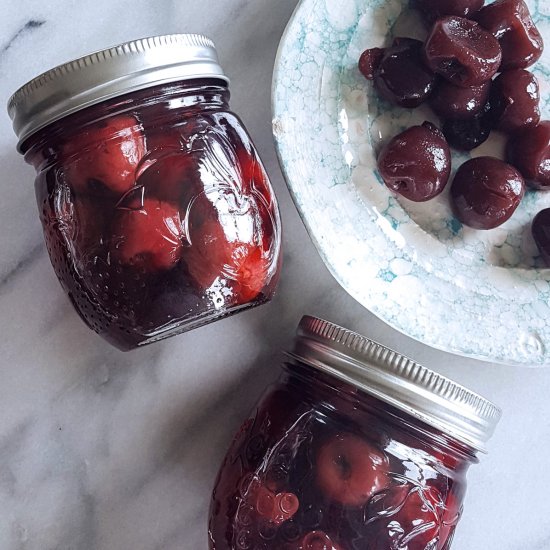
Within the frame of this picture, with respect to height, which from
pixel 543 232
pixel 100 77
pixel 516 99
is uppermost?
pixel 100 77

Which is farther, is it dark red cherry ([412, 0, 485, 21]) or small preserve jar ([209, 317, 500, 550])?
dark red cherry ([412, 0, 485, 21])

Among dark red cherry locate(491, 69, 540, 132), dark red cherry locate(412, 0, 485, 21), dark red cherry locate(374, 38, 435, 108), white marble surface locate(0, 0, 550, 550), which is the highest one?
dark red cherry locate(412, 0, 485, 21)

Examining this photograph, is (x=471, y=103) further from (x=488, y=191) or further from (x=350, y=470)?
(x=350, y=470)

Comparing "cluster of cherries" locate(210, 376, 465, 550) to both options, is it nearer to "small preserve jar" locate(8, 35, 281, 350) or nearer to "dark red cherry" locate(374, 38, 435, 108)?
"small preserve jar" locate(8, 35, 281, 350)

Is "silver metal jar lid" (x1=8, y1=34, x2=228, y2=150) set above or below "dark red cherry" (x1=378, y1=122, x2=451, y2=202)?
above

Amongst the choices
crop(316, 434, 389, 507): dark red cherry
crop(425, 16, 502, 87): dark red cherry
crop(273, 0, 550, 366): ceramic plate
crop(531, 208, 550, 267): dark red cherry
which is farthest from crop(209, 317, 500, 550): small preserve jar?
crop(425, 16, 502, 87): dark red cherry

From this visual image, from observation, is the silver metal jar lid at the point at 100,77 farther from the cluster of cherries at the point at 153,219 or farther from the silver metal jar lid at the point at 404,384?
the silver metal jar lid at the point at 404,384

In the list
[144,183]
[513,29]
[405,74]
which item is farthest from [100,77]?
[513,29]
